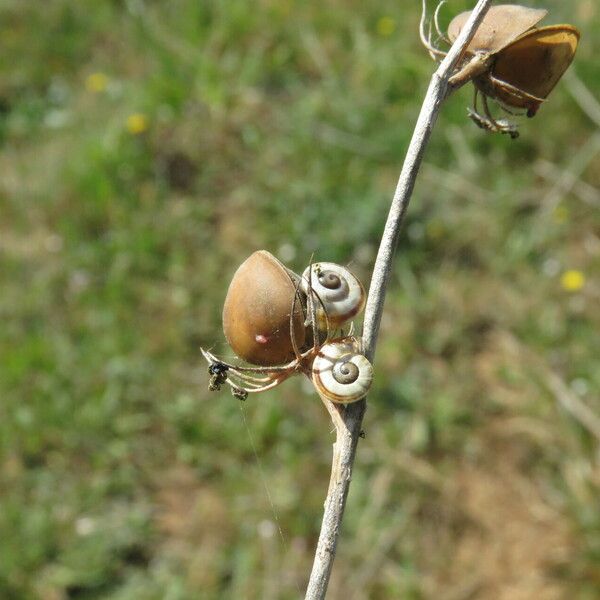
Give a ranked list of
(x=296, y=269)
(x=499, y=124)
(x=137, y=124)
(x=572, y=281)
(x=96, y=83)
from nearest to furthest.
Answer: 1. (x=499, y=124)
2. (x=572, y=281)
3. (x=296, y=269)
4. (x=137, y=124)
5. (x=96, y=83)

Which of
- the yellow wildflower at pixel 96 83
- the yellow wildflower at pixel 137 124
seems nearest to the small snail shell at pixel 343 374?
the yellow wildflower at pixel 137 124

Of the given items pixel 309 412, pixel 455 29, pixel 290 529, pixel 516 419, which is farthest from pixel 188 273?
pixel 455 29

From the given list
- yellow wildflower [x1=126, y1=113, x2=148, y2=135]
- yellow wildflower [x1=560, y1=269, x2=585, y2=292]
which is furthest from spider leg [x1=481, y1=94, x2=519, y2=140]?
yellow wildflower [x1=126, y1=113, x2=148, y2=135]

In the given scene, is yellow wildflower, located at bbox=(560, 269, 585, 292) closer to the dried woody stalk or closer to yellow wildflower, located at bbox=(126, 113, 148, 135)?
yellow wildflower, located at bbox=(126, 113, 148, 135)

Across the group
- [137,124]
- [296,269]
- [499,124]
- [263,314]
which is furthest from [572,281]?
[263,314]

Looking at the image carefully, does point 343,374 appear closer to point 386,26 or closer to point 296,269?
point 296,269

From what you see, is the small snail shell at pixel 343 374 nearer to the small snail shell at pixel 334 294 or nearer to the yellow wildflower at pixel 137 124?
the small snail shell at pixel 334 294
